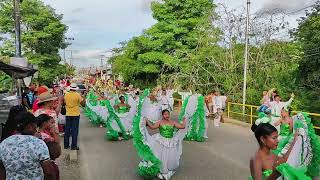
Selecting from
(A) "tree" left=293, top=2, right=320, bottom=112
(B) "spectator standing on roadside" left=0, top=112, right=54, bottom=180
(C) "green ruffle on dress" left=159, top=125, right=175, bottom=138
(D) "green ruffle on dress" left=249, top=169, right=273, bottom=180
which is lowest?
(C) "green ruffle on dress" left=159, top=125, right=175, bottom=138

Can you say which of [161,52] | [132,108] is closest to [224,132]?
[132,108]

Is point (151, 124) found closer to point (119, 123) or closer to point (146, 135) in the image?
point (146, 135)

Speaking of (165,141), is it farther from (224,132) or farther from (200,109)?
(224,132)

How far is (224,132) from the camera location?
18.8m

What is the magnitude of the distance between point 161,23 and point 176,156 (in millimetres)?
28903

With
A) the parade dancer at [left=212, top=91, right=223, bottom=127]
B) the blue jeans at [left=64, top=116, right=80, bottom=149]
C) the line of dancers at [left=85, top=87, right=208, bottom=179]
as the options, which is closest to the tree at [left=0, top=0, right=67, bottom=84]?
the line of dancers at [left=85, top=87, right=208, bottom=179]

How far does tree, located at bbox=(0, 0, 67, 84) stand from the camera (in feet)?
150

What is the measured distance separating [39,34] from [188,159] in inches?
1465

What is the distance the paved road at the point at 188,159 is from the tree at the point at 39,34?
30.4 m

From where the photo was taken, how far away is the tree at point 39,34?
45625mm

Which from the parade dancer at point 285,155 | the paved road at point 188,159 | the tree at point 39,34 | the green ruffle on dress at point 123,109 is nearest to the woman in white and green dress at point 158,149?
the paved road at point 188,159

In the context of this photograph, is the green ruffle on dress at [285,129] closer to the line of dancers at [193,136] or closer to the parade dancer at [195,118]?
the line of dancers at [193,136]

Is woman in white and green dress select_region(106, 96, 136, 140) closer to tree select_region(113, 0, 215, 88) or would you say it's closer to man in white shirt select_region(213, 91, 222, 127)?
man in white shirt select_region(213, 91, 222, 127)

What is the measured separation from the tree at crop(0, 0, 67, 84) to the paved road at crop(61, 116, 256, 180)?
1198 inches
